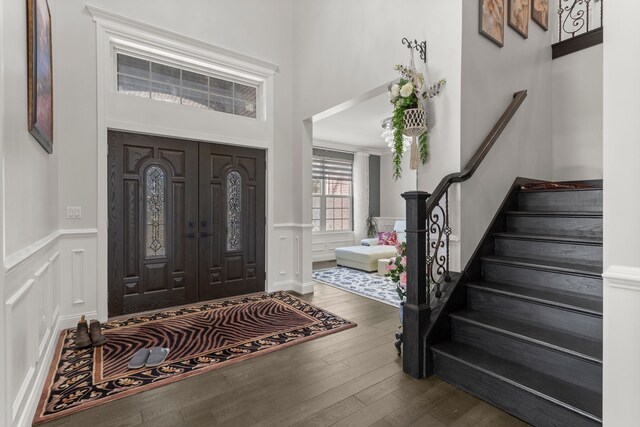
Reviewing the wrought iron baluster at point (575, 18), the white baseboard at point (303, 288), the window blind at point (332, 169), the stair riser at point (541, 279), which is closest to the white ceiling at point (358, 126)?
the window blind at point (332, 169)

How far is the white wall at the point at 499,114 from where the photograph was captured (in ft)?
8.44

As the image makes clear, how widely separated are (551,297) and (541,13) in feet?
10.4

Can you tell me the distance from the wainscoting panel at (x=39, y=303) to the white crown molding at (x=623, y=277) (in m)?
2.39

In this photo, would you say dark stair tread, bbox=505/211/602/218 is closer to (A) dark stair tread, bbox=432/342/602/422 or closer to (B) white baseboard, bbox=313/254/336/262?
(A) dark stair tread, bbox=432/342/602/422

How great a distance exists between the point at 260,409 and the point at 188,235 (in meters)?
2.45

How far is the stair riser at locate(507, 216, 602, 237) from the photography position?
2.43 metres

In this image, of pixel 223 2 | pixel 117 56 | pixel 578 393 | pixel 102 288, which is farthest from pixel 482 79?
pixel 102 288

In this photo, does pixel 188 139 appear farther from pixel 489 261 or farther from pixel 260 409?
pixel 489 261

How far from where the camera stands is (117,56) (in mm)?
3471

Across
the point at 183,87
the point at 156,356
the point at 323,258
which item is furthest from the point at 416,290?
the point at 323,258

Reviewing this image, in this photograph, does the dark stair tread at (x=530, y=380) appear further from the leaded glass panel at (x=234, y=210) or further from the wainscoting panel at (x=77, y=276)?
the wainscoting panel at (x=77, y=276)

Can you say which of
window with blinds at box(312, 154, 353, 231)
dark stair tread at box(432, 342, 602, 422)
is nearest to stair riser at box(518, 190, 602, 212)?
dark stair tread at box(432, 342, 602, 422)

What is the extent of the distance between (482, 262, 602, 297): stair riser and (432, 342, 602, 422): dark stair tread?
2.14 ft

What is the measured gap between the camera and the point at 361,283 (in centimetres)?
496
